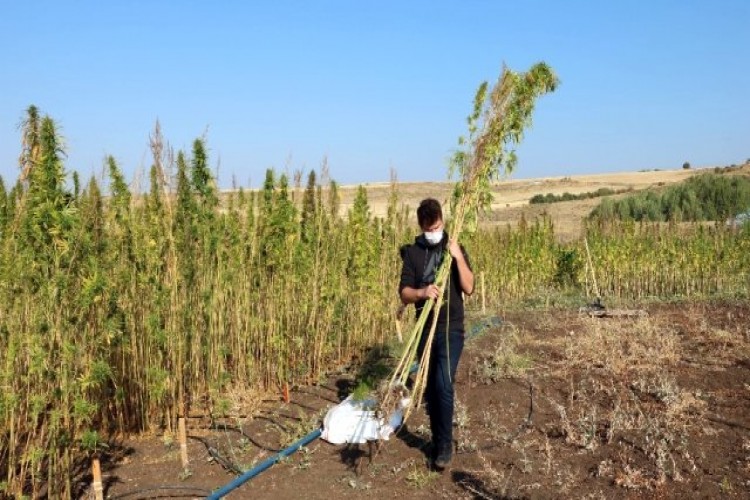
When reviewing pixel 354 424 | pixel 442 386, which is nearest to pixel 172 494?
pixel 354 424

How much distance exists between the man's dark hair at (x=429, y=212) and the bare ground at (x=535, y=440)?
1791mm

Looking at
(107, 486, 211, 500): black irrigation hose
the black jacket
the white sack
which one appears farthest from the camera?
the white sack

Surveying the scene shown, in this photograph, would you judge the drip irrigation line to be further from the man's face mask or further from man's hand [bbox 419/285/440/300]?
the man's face mask

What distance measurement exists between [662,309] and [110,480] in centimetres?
998

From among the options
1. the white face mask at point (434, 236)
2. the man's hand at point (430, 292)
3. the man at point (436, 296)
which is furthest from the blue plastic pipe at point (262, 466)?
the white face mask at point (434, 236)

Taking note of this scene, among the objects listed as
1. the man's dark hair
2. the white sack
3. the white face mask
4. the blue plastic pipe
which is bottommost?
the blue plastic pipe

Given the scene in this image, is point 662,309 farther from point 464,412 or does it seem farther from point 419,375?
point 419,375

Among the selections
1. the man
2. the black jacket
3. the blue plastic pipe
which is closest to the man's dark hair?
the man

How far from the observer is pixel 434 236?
5.14 m

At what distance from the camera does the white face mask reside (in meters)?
5.14

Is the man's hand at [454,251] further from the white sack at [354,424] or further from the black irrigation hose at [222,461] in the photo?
the black irrigation hose at [222,461]

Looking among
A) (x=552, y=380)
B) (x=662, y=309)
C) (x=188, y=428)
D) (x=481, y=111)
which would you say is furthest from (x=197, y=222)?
(x=662, y=309)

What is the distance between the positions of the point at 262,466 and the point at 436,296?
188 centimetres

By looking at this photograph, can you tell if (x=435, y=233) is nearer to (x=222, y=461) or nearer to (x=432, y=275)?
(x=432, y=275)
